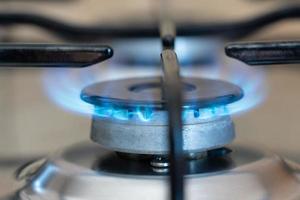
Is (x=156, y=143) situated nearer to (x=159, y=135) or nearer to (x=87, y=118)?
(x=159, y=135)

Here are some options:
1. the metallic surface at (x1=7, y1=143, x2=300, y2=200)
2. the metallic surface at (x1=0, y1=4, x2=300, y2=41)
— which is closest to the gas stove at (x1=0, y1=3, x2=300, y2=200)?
the metallic surface at (x1=7, y1=143, x2=300, y2=200)

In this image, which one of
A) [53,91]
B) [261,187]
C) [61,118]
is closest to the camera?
[261,187]

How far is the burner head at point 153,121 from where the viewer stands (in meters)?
0.43

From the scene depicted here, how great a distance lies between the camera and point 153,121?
43cm

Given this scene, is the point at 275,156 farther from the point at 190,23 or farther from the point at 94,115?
the point at 190,23

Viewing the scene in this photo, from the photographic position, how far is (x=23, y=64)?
0.47 m

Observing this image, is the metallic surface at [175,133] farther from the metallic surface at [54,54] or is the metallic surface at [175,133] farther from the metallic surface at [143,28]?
the metallic surface at [143,28]

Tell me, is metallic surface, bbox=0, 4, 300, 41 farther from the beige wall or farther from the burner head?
the burner head

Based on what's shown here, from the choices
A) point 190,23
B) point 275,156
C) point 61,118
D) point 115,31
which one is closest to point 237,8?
point 190,23

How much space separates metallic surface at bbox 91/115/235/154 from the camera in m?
0.43

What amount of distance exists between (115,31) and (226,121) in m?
0.45

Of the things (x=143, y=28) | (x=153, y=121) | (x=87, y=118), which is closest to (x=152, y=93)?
(x=153, y=121)

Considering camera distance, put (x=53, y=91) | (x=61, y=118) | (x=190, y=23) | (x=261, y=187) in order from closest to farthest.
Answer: (x=261, y=187)
(x=53, y=91)
(x=61, y=118)
(x=190, y=23)

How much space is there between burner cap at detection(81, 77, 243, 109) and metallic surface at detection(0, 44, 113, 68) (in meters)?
0.03
